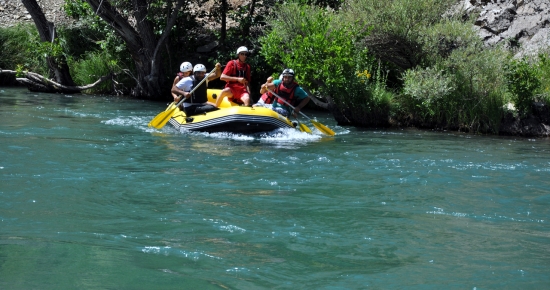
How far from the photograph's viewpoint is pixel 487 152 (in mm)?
10914

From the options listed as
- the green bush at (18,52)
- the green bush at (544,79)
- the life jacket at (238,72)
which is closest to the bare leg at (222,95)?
the life jacket at (238,72)

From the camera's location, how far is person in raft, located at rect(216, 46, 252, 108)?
12.7 meters

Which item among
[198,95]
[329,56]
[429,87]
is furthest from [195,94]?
[429,87]

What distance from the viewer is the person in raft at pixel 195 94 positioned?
12234 mm

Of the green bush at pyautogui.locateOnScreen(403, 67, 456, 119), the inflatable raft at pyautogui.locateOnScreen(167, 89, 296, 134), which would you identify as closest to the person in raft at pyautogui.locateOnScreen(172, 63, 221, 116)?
the inflatable raft at pyautogui.locateOnScreen(167, 89, 296, 134)

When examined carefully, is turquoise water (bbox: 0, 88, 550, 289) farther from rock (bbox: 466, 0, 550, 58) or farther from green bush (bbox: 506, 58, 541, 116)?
rock (bbox: 466, 0, 550, 58)

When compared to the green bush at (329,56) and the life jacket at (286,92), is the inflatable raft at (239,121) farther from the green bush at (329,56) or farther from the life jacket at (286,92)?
the green bush at (329,56)

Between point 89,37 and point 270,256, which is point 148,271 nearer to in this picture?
point 270,256

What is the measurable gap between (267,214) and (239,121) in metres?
5.09

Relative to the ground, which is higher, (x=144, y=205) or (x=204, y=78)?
(x=204, y=78)

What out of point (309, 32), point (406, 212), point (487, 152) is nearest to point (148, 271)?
point (406, 212)

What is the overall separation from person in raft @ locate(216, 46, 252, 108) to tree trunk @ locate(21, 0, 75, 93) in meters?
9.00

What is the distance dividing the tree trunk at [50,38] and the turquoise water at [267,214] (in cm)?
968

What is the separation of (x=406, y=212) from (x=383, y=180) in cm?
158
